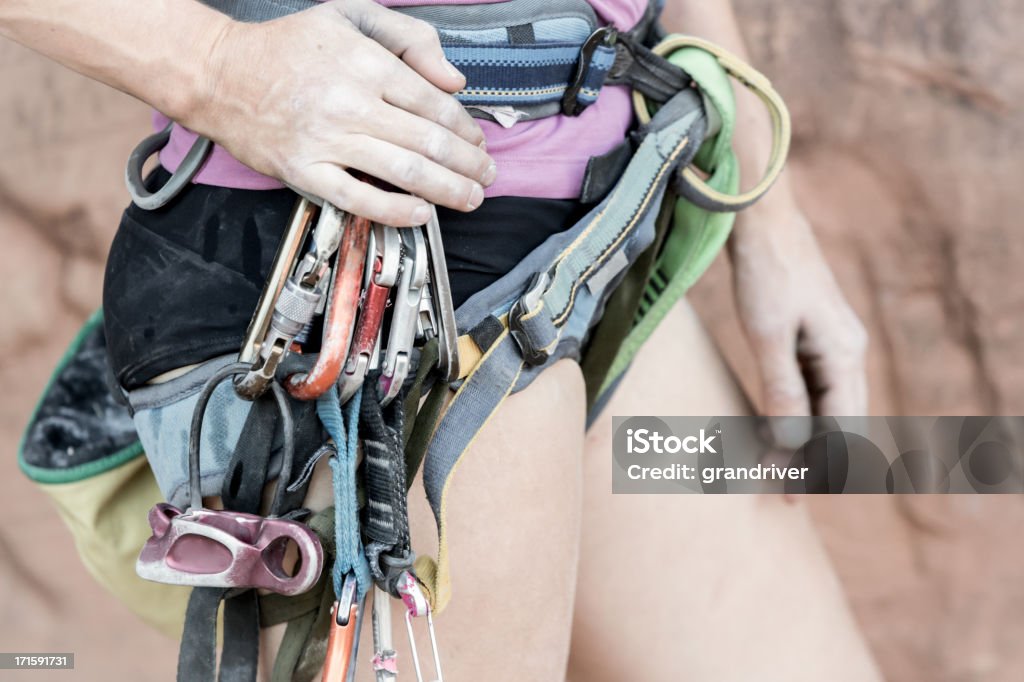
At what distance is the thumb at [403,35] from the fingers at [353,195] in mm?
95

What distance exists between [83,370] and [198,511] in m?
0.51

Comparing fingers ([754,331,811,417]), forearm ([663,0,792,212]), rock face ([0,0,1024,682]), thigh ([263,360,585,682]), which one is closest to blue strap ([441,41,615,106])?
thigh ([263,360,585,682])

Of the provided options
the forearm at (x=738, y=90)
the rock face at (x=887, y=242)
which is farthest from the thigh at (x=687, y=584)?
the rock face at (x=887, y=242)

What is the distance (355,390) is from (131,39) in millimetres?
283

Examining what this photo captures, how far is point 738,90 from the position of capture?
112 centimetres

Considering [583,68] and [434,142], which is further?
[583,68]

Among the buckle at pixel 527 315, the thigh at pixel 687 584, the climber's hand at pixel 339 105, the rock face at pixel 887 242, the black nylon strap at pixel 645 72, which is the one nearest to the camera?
the climber's hand at pixel 339 105

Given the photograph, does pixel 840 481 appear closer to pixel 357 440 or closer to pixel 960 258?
pixel 960 258

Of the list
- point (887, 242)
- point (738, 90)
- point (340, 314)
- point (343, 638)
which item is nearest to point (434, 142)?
point (340, 314)

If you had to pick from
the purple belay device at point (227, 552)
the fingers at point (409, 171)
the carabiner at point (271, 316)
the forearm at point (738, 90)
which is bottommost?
the purple belay device at point (227, 552)

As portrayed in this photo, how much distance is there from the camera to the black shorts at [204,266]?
2.28ft

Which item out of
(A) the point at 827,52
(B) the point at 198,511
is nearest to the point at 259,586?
(B) the point at 198,511

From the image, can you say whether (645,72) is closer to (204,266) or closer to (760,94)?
(760,94)

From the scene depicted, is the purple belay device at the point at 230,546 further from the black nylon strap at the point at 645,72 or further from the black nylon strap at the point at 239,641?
the black nylon strap at the point at 645,72
